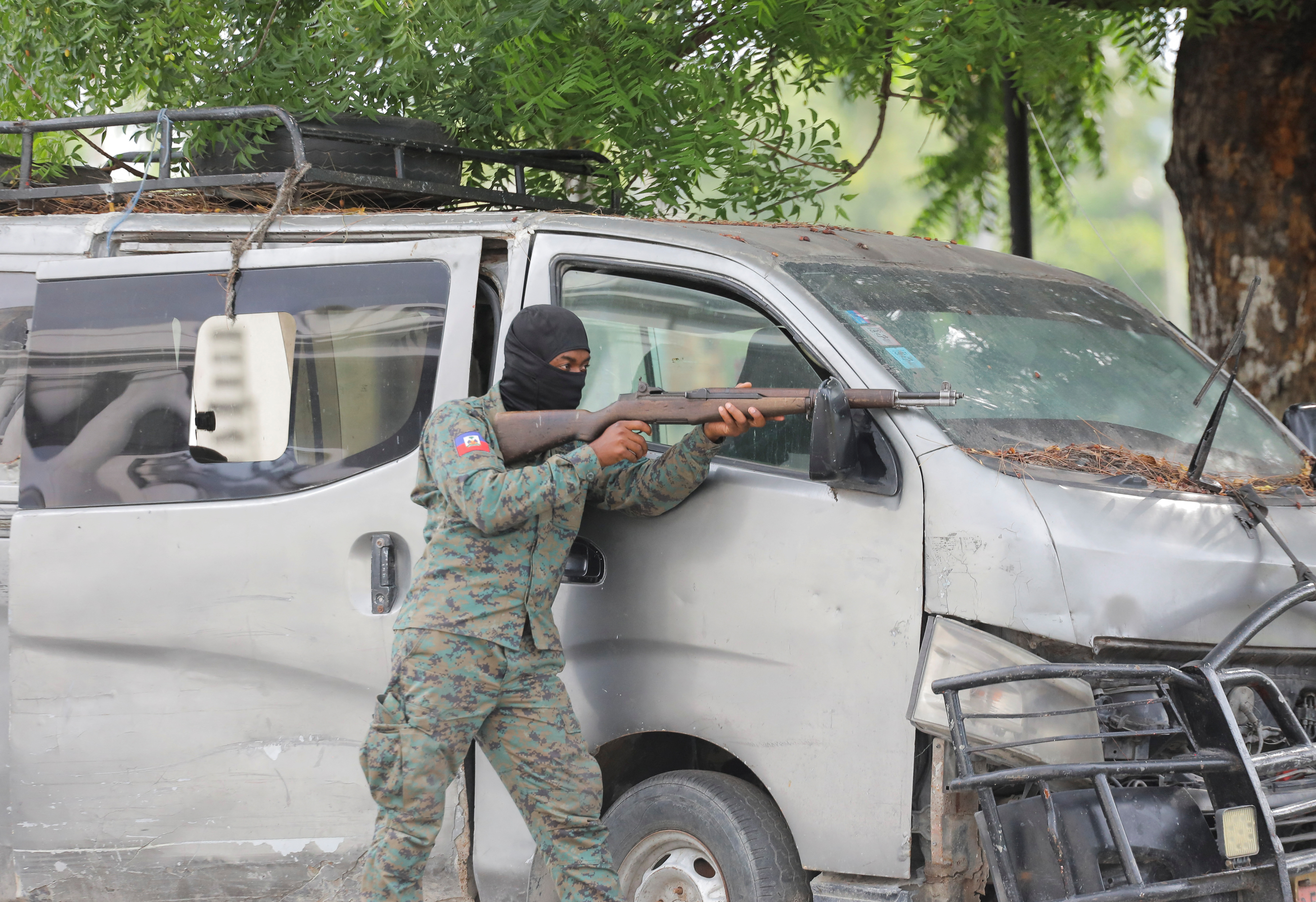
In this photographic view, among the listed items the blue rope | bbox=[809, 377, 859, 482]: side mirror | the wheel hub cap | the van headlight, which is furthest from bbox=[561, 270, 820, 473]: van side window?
the blue rope

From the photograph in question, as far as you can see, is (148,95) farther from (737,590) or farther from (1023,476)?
(1023,476)

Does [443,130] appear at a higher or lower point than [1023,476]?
higher

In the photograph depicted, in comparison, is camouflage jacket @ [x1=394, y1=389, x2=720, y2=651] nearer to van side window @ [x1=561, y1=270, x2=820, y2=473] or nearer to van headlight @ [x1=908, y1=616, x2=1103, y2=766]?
van side window @ [x1=561, y1=270, x2=820, y2=473]

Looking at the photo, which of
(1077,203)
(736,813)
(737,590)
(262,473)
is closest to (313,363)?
(262,473)

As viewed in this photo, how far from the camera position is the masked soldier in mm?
3271

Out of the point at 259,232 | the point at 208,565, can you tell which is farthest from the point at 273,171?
the point at 208,565

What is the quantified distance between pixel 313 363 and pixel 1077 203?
3.63 m

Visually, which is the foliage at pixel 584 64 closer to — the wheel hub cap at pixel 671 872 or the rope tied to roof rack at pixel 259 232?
the rope tied to roof rack at pixel 259 232

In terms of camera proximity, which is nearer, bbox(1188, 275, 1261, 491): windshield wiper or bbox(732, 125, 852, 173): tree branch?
bbox(1188, 275, 1261, 491): windshield wiper

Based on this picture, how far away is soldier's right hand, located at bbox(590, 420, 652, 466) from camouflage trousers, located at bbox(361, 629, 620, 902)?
1.73ft

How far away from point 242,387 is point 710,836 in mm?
1899

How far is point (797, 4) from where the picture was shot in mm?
5426

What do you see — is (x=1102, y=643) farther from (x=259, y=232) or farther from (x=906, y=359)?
(x=259, y=232)

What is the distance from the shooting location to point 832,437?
9.82 ft
